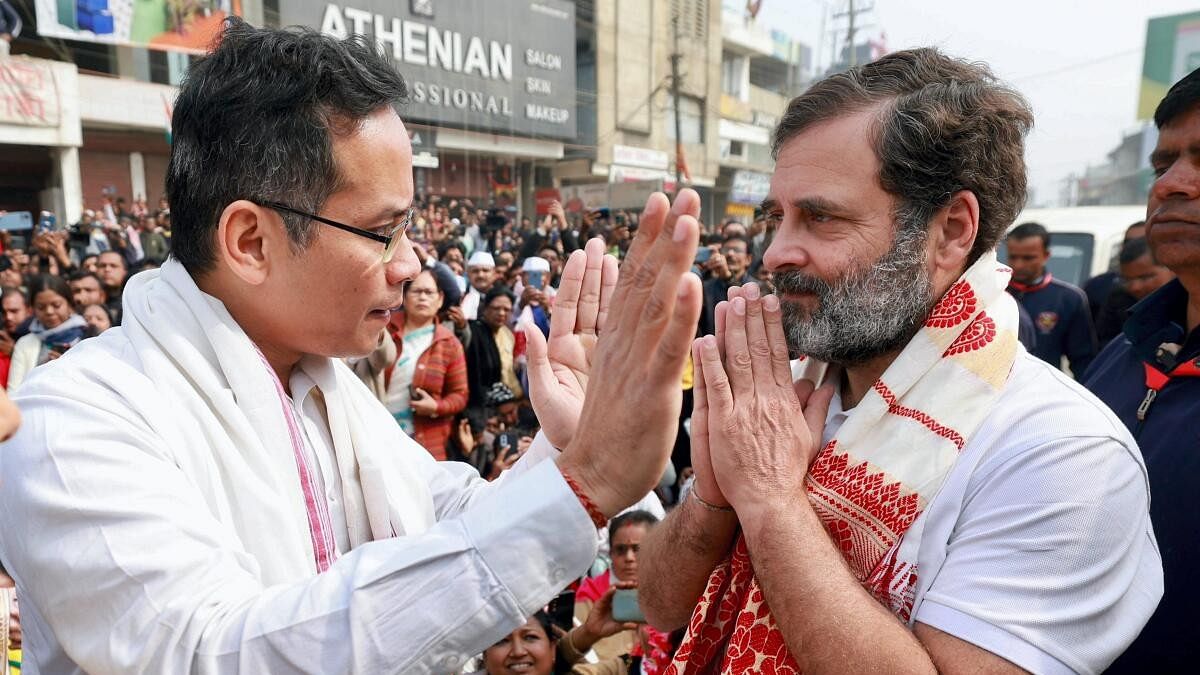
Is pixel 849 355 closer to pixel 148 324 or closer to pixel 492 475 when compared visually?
pixel 148 324

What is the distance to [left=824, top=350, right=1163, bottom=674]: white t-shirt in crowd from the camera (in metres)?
1.22

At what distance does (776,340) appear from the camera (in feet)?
4.89

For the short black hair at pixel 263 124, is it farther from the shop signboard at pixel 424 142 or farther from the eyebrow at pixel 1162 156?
the shop signboard at pixel 424 142

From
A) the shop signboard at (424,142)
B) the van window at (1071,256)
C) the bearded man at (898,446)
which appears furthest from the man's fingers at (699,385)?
the shop signboard at (424,142)

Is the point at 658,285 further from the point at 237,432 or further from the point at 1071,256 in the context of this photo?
the point at 1071,256

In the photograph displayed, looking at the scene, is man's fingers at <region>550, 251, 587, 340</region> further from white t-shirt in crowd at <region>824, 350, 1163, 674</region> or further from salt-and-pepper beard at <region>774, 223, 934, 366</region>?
white t-shirt in crowd at <region>824, 350, 1163, 674</region>

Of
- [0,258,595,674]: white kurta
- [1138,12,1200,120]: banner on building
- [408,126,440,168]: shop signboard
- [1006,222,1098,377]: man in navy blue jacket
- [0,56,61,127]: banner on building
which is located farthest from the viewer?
[408,126,440,168]: shop signboard

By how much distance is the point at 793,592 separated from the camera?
1310 mm

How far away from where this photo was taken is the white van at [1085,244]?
7898 mm

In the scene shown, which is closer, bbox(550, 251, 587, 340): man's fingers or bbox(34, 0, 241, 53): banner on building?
bbox(550, 251, 587, 340): man's fingers

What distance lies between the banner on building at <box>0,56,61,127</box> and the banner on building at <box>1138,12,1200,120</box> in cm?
2515

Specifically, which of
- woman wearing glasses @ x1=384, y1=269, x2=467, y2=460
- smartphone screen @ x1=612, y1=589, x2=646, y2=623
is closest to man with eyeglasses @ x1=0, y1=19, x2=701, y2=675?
smartphone screen @ x1=612, y1=589, x2=646, y2=623

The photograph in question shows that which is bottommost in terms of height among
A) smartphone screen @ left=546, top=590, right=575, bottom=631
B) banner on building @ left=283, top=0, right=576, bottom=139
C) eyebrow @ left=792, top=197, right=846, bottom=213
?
smartphone screen @ left=546, top=590, right=575, bottom=631

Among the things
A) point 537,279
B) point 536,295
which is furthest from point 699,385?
point 537,279
